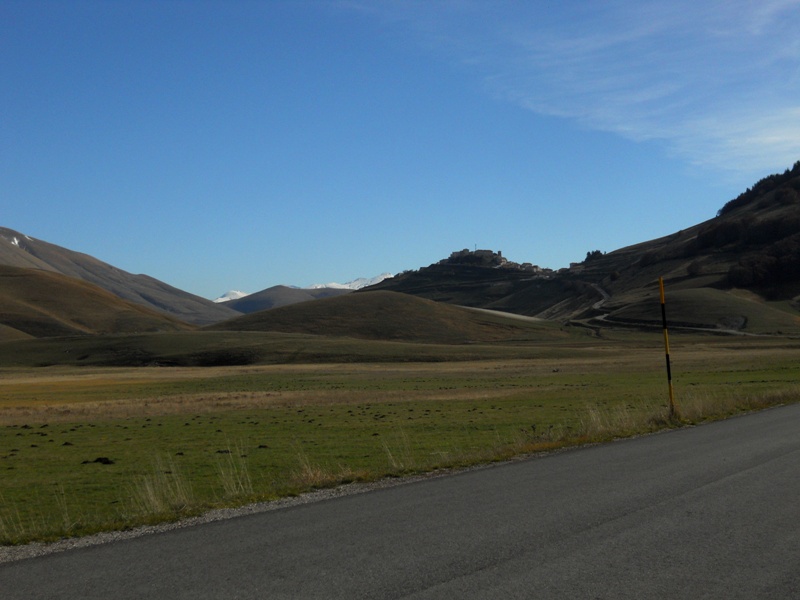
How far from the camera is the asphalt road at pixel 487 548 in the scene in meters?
7.59

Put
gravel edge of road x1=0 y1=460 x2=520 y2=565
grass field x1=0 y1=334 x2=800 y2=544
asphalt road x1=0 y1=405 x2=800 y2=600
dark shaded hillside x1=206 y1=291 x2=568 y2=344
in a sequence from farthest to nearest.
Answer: dark shaded hillside x1=206 y1=291 x2=568 y2=344, grass field x1=0 y1=334 x2=800 y2=544, gravel edge of road x1=0 y1=460 x2=520 y2=565, asphalt road x1=0 y1=405 x2=800 y2=600

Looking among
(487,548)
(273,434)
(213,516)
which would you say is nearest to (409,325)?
(273,434)

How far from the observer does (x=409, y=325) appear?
7082 inches

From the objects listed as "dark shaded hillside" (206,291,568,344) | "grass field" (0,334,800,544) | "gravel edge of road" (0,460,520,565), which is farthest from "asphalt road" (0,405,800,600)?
"dark shaded hillside" (206,291,568,344)

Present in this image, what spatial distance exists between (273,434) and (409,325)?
151 m

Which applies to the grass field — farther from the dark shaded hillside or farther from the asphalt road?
the dark shaded hillside

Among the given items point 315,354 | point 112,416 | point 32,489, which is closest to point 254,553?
point 32,489

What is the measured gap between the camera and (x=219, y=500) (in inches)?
530

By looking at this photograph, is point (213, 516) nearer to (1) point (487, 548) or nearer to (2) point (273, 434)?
(1) point (487, 548)

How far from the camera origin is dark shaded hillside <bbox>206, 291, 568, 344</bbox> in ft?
565

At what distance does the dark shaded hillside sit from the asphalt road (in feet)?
503

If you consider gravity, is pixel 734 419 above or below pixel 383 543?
below

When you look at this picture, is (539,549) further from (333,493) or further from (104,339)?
(104,339)

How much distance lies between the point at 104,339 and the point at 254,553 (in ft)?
485
